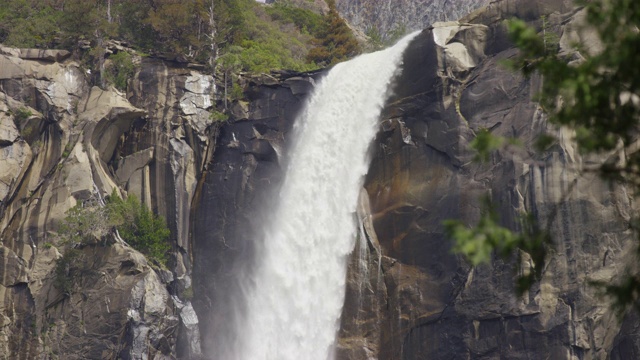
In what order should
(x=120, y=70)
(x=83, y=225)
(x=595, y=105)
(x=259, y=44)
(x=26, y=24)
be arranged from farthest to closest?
(x=259, y=44) < (x=26, y=24) < (x=120, y=70) < (x=83, y=225) < (x=595, y=105)

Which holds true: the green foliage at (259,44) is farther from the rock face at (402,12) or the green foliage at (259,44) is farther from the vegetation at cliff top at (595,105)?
the vegetation at cliff top at (595,105)

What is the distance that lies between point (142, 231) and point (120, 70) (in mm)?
9676

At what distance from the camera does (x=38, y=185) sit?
4022cm

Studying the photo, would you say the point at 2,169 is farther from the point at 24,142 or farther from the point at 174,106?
the point at 174,106

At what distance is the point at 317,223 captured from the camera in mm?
39688

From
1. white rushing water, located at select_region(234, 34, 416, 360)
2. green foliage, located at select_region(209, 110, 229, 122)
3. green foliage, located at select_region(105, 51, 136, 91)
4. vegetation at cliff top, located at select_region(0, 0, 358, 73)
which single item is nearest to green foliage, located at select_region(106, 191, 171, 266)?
white rushing water, located at select_region(234, 34, 416, 360)

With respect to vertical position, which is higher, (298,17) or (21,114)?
(298,17)

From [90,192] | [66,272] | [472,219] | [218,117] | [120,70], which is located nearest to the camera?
[472,219]

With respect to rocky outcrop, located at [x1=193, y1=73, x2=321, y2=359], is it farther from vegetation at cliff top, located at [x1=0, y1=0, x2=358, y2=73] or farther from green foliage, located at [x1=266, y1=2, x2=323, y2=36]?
green foliage, located at [x1=266, y1=2, x2=323, y2=36]

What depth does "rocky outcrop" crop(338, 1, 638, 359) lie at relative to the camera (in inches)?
1256

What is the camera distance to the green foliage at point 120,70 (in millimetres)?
44344

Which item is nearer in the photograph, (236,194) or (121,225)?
(121,225)

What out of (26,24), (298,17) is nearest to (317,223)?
(26,24)

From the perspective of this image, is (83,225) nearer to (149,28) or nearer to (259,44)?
(149,28)
